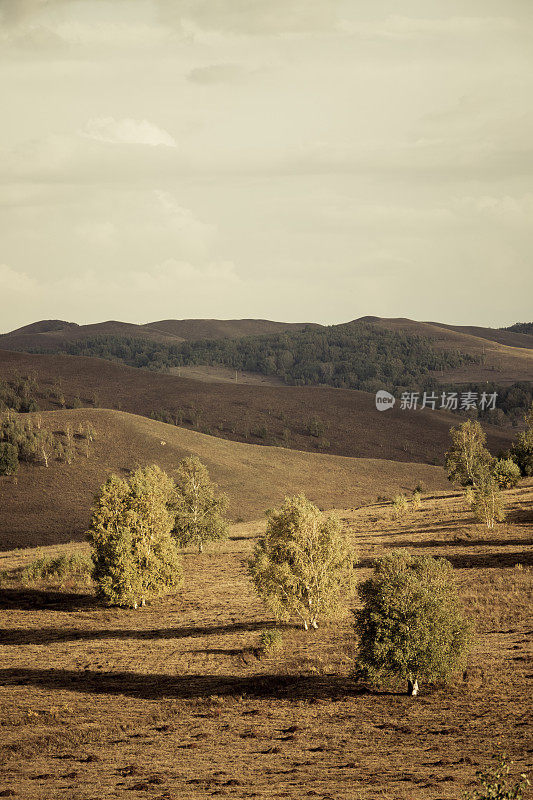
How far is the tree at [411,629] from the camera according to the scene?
2552 cm

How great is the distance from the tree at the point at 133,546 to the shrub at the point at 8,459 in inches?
2128

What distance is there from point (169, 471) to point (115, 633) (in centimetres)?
6404

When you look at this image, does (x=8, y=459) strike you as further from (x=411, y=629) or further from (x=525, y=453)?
(x=411, y=629)

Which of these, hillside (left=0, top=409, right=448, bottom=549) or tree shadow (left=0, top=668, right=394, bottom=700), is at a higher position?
hillside (left=0, top=409, right=448, bottom=549)

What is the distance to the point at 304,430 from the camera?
159375 millimetres

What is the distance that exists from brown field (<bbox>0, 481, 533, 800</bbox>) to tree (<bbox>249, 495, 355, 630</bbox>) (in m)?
1.67

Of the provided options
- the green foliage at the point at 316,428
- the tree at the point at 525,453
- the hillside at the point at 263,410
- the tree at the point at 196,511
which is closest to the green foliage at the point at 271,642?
the tree at the point at 196,511

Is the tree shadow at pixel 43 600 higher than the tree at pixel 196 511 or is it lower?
lower

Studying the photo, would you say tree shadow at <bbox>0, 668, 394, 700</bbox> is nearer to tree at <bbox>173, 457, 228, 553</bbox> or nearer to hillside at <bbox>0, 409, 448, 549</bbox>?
tree at <bbox>173, 457, 228, 553</bbox>

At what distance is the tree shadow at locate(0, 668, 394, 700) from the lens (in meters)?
26.9

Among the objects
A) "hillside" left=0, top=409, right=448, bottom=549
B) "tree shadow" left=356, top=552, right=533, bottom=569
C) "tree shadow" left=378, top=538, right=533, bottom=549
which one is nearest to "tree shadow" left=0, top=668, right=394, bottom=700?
"tree shadow" left=356, top=552, right=533, bottom=569

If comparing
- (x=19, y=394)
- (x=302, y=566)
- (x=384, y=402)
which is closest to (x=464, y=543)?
(x=302, y=566)

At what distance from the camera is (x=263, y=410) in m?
170

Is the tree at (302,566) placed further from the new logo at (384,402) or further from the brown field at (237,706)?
the new logo at (384,402)
